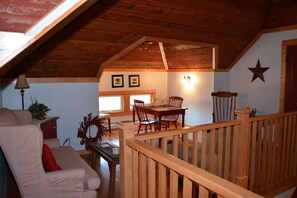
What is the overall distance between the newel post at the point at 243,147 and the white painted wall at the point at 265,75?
2.91 metres

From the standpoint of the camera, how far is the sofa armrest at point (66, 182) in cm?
217

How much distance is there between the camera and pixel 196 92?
250 inches

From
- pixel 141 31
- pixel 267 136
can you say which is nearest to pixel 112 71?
pixel 141 31

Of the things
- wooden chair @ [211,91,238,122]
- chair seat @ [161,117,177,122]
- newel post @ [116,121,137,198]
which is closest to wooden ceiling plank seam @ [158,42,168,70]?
chair seat @ [161,117,177,122]

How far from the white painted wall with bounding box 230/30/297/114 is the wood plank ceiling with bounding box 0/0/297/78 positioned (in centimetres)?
23

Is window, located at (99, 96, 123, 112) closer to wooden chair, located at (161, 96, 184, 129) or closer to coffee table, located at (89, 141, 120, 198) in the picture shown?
wooden chair, located at (161, 96, 184, 129)

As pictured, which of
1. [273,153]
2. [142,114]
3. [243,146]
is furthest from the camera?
[142,114]

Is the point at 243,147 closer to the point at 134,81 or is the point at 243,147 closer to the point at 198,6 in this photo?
the point at 198,6

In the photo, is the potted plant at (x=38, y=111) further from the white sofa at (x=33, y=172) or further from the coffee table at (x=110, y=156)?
the white sofa at (x=33, y=172)

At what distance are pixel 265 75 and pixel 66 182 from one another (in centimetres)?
462

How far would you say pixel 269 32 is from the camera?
4934 millimetres

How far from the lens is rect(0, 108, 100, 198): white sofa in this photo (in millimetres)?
1940

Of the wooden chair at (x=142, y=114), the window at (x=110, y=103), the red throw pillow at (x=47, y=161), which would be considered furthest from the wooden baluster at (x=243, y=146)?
the window at (x=110, y=103)

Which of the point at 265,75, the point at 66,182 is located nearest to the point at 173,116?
the point at 265,75
